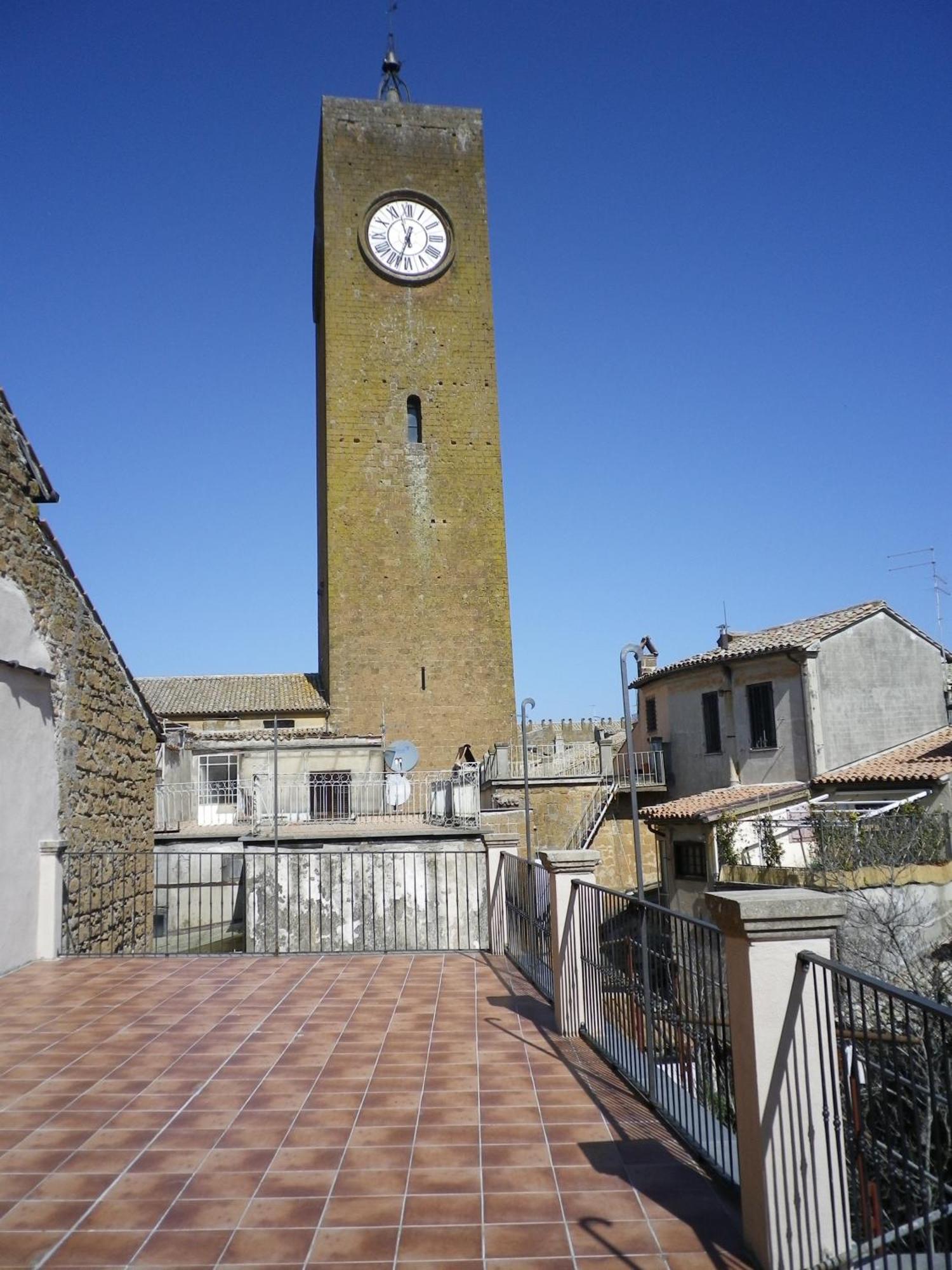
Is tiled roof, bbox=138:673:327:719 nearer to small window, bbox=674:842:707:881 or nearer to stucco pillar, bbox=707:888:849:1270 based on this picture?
small window, bbox=674:842:707:881

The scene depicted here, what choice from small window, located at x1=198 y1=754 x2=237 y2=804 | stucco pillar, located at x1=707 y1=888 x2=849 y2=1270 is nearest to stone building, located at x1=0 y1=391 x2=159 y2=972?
stucco pillar, located at x1=707 y1=888 x2=849 y2=1270

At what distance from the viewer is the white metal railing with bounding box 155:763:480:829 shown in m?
21.3

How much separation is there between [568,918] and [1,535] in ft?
19.9

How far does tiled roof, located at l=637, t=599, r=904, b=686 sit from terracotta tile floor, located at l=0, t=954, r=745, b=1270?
17.2 meters

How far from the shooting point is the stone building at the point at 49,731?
8828 millimetres

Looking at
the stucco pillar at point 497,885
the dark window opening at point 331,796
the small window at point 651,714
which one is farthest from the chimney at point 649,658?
the stucco pillar at point 497,885

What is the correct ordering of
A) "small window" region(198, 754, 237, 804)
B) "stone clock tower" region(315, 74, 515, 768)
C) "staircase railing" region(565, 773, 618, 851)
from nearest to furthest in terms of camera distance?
"small window" region(198, 754, 237, 804)
"staircase railing" region(565, 773, 618, 851)
"stone clock tower" region(315, 74, 515, 768)

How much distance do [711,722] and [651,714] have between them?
11.6ft

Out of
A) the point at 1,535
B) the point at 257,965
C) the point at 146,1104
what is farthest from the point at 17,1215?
the point at 1,535

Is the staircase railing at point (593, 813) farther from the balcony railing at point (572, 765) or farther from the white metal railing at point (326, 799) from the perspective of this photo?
the white metal railing at point (326, 799)

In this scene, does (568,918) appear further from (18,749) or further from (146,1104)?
(18,749)

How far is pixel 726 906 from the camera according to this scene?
347cm

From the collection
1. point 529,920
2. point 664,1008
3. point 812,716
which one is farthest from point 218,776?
point 664,1008

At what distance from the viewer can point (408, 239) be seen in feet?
103
